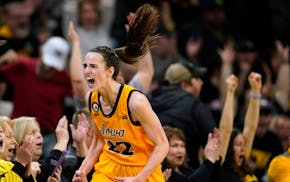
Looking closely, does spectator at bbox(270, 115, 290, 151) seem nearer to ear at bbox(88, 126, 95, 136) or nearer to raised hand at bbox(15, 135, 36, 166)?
ear at bbox(88, 126, 95, 136)

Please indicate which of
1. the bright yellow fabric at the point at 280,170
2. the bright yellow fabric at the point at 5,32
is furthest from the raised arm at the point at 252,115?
the bright yellow fabric at the point at 5,32

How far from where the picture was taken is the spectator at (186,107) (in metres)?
9.78

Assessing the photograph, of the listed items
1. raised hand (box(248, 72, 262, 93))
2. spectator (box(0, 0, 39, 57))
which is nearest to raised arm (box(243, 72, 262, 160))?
raised hand (box(248, 72, 262, 93))

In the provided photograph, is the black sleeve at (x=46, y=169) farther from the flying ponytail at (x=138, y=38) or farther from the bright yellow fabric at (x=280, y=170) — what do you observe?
the bright yellow fabric at (x=280, y=170)

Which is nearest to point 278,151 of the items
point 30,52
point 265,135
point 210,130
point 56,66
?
point 265,135

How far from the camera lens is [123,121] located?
7754 mm

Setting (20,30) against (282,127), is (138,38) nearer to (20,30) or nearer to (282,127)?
(282,127)

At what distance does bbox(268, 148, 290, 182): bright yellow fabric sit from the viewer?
29.2 feet

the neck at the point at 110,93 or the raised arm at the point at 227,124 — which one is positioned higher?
the neck at the point at 110,93

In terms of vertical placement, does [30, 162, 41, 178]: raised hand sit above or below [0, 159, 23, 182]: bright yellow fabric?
below

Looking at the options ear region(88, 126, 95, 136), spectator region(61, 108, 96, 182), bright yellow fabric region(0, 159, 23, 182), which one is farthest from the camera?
ear region(88, 126, 95, 136)

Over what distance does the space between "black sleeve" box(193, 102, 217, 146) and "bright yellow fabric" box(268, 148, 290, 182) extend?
33.7 inches

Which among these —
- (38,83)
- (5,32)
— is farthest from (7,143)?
(5,32)

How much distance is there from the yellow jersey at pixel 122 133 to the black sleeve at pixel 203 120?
193 centimetres
